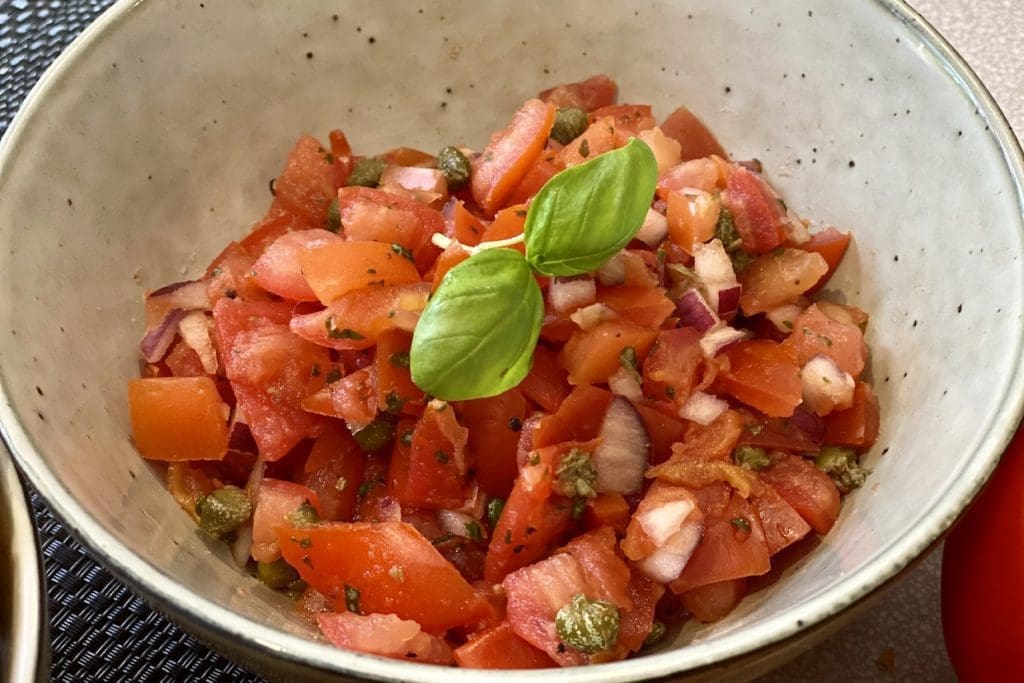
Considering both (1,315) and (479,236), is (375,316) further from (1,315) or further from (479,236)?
(1,315)

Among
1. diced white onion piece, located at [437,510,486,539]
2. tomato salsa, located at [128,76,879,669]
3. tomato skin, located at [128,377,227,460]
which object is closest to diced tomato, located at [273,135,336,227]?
Answer: tomato salsa, located at [128,76,879,669]

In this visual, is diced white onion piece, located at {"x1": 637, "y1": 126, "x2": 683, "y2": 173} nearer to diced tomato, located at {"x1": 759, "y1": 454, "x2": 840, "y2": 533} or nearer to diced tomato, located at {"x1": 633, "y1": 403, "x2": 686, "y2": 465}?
diced tomato, located at {"x1": 633, "y1": 403, "x2": 686, "y2": 465}

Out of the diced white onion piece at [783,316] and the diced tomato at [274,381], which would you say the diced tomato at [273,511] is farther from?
the diced white onion piece at [783,316]

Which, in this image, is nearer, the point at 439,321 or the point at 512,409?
the point at 439,321

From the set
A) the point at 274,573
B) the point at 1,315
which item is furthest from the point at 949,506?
the point at 1,315

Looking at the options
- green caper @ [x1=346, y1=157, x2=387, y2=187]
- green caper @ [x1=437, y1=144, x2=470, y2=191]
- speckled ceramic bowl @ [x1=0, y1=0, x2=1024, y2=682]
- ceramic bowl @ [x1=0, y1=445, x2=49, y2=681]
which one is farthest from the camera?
green caper @ [x1=346, y1=157, x2=387, y2=187]

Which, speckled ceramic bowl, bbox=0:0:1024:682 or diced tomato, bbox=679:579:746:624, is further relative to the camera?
diced tomato, bbox=679:579:746:624

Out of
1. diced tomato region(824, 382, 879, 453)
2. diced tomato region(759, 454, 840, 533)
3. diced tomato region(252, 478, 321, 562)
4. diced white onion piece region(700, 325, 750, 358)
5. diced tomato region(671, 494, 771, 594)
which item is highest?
diced white onion piece region(700, 325, 750, 358)
